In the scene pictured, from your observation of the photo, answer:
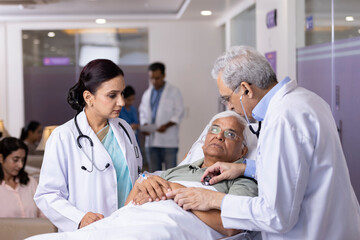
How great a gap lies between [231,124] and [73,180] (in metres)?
0.95

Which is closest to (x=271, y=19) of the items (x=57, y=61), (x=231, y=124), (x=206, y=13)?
(x=231, y=124)

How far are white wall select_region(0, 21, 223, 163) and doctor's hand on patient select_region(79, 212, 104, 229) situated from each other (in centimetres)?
719

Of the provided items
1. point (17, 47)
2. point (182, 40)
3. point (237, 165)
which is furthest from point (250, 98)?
point (17, 47)

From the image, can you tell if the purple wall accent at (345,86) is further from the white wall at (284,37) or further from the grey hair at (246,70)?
the grey hair at (246,70)

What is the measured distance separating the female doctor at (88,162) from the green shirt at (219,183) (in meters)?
0.25

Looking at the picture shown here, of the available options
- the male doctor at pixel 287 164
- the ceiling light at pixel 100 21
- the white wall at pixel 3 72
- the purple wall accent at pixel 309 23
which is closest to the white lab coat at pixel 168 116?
the ceiling light at pixel 100 21

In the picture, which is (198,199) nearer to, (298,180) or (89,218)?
(298,180)

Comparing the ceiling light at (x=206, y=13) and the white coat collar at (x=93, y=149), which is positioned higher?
the ceiling light at (x=206, y=13)

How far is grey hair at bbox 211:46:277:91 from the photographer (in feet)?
7.03

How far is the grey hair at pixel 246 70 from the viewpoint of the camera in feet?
7.03

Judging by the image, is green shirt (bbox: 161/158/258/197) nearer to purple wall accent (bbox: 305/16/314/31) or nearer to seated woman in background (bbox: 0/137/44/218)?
seated woman in background (bbox: 0/137/44/218)

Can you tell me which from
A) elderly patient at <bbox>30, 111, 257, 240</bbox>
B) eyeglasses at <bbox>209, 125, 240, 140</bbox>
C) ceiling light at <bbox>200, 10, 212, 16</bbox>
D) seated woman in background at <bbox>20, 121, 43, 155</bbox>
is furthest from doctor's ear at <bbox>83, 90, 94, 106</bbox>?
ceiling light at <bbox>200, 10, 212, 16</bbox>

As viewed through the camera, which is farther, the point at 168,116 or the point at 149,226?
the point at 168,116

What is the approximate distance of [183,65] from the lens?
9805mm
